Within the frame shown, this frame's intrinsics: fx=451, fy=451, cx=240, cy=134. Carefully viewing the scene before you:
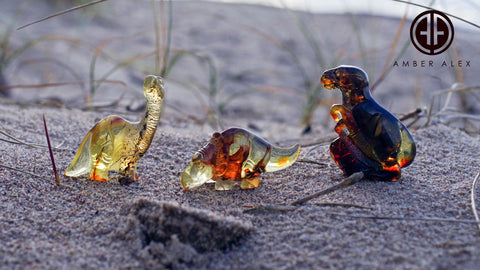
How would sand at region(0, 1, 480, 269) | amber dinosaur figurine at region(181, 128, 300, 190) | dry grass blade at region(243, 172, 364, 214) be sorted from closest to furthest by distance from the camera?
sand at region(0, 1, 480, 269) < dry grass blade at region(243, 172, 364, 214) < amber dinosaur figurine at region(181, 128, 300, 190)

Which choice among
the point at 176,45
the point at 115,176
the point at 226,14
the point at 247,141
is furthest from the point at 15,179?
the point at 226,14

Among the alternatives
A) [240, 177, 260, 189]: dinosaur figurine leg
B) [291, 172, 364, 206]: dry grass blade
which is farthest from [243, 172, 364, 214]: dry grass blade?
[240, 177, 260, 189]: dinosaur figurine leg

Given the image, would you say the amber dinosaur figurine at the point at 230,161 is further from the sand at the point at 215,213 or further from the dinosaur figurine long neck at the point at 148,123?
the dinosaur figurine long neck at the point at 148,123

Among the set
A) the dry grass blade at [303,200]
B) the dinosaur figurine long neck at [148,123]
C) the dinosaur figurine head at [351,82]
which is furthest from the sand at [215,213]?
the dinosaur figurine head at [351,82]

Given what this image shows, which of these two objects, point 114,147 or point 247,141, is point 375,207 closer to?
point 247,141

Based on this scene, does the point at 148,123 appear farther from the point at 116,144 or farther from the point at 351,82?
the point at 351,82

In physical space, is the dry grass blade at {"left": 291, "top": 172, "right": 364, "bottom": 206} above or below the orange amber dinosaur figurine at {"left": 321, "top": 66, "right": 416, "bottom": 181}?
below

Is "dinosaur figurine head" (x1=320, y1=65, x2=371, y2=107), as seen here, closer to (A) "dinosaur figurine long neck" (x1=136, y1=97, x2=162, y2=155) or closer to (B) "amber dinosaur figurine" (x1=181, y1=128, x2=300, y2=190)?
(B) "amber dinosaur figurine" (x1=181, y1=128, x2=300, y2=190)
